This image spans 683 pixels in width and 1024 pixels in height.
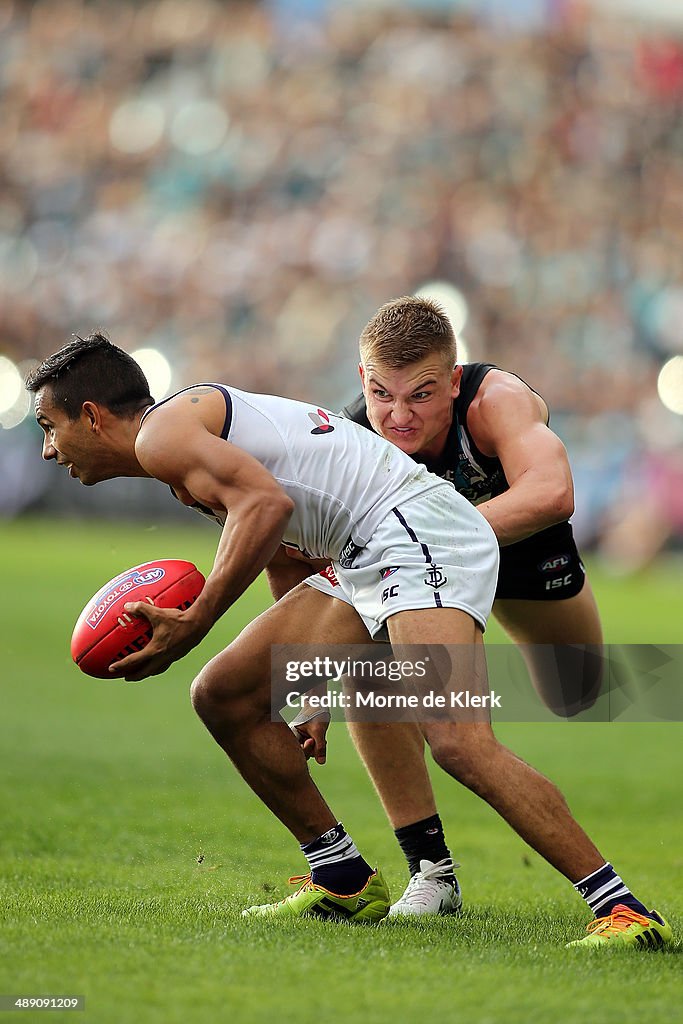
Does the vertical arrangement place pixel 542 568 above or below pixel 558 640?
above

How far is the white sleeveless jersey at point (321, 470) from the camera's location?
423 cm

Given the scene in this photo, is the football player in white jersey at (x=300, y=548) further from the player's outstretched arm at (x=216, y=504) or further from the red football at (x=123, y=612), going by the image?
the red football at (x=123, y=612)

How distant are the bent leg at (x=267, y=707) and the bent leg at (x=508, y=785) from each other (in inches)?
22.5

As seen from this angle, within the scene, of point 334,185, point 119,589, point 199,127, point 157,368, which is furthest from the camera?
point 199,127

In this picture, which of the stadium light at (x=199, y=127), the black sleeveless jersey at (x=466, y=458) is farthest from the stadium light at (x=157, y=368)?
the black sleeveless jersey at (x=466, y=458)

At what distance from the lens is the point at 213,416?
163 inches

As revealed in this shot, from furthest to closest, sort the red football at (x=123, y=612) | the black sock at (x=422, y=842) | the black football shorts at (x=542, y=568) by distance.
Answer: the black football shorts at (x=542, y=568)
the black sock at (x=422, y=842)
the red football at (x=123, y=612)

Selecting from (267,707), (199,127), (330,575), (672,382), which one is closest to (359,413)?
(330,575)

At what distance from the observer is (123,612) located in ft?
13.9

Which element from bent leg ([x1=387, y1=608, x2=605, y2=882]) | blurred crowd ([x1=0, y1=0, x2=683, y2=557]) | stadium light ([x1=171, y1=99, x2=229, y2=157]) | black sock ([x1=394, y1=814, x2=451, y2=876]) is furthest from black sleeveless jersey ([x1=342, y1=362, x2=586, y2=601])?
stadium light ([x1=171, y1=99, x2=229, y2=157])

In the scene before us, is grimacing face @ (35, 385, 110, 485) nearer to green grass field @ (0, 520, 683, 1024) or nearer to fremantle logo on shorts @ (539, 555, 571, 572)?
green grass field @ (0, 520, 683, 1024)

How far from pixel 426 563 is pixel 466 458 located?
109 centimetres

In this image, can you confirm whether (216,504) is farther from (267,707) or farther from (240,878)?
(240,878)

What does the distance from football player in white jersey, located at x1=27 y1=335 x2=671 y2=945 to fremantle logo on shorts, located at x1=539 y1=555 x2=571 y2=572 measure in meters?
1.30
